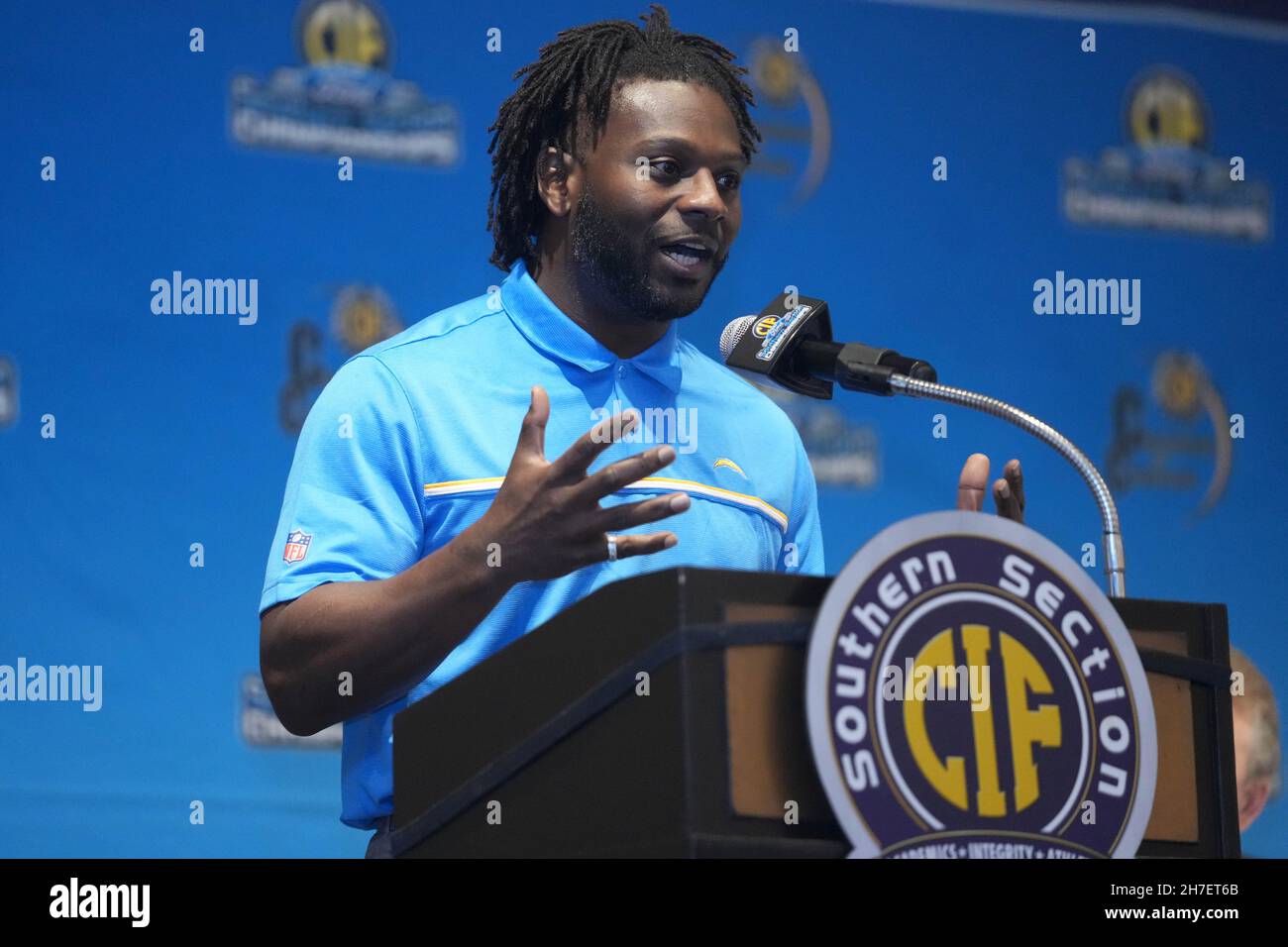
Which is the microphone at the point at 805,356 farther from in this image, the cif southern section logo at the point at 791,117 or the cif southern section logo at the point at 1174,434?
the cif southern section logo at the point at 1174,434

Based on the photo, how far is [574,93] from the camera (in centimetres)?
219

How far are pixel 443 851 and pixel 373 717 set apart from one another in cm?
43

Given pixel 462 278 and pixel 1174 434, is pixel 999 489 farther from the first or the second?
Answer: pixel 1174 434

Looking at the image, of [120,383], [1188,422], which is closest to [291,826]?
[120,383]

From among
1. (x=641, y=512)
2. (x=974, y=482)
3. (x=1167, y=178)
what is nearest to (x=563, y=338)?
(x=974, y=482)

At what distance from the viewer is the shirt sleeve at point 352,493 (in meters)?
1.77

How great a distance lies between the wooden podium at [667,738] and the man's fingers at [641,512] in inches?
2.8

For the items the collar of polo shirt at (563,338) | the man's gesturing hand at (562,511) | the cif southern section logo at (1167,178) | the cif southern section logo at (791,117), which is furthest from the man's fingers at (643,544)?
the cif southern section logo at (1167,178)

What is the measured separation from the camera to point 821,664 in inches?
50.1

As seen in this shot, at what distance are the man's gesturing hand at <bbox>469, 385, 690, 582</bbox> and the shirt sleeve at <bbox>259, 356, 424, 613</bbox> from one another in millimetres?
353

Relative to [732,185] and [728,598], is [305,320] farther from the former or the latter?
[728,598]

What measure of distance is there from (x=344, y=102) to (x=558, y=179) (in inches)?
38.8

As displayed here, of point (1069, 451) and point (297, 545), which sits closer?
point (1069, 451)

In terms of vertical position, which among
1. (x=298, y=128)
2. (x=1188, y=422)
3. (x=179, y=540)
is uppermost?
(x=298, y=128)
